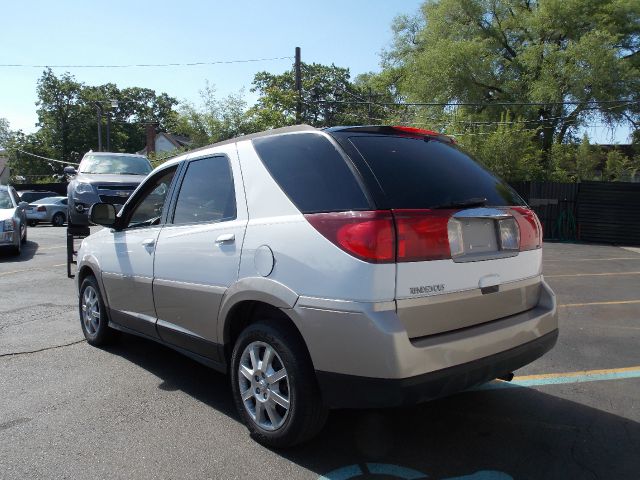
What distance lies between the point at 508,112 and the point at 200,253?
2386cm

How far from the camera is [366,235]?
271 centimetres

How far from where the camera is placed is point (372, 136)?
3289 millimetres

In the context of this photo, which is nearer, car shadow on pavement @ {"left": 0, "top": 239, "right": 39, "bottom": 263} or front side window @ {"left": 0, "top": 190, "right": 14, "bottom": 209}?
car shadow on pavement @ {"left": 0, "top": 239, "right": 39, "bottom": 263}

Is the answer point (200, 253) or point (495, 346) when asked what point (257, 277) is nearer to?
point (200, 253)

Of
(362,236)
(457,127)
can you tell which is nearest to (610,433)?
(362,236)

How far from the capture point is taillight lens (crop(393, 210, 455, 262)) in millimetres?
2742

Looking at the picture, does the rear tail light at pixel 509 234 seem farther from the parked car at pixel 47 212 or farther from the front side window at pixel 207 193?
the parked car at pixel 47 212

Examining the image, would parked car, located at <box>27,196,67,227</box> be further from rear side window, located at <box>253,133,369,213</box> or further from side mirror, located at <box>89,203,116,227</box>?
rear side window, located at <box>253,133,369,213</box>

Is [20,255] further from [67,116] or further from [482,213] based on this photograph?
[67,116]

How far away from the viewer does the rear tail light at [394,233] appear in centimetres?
270

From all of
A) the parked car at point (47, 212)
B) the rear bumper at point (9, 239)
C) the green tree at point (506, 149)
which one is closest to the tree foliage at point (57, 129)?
the parked car at point (47, 212)

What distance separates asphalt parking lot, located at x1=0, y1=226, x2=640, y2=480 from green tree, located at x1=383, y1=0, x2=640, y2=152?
70.6ft

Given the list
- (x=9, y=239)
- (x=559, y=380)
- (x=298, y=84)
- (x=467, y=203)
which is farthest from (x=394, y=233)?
(x=298, y=84)

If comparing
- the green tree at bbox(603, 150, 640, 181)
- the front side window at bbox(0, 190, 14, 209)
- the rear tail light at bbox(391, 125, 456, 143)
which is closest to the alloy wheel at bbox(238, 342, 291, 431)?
the rear tail light at bbox(391, 125, 456, 143)
